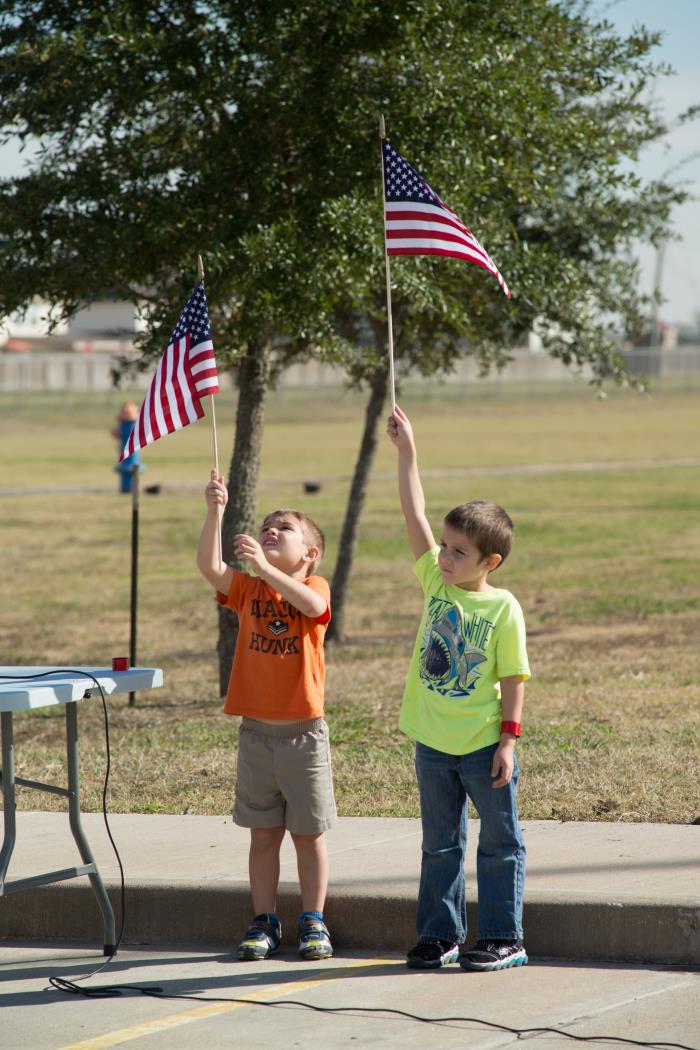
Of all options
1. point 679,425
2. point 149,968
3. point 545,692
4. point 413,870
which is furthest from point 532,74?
point 679,425

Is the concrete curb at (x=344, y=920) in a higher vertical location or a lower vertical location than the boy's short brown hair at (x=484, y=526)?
lower

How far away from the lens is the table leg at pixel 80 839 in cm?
526

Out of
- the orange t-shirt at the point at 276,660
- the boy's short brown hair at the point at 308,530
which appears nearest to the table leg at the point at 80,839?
the orange t-shirt at the point at 276,660

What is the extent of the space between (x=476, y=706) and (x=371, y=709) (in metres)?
4.71

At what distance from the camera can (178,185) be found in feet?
30.3

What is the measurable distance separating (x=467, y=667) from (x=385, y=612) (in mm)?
9926

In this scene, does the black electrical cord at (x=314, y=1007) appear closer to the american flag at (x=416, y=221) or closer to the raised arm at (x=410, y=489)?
the raised arm at (x=410, y=489)

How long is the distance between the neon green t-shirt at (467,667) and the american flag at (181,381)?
1737mm

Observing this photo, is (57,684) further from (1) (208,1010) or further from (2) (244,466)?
(2) (244,466)

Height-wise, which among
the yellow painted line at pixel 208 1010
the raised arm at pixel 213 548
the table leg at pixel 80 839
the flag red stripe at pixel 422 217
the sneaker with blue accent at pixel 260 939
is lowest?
the yellow painted line at pixel 208 1010

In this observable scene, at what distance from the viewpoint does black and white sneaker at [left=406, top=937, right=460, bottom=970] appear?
4.96m

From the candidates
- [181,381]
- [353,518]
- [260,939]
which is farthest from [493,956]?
→ [353,518]

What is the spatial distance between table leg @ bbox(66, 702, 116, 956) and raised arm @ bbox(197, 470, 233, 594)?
652mm

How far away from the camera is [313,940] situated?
5.13 metres
